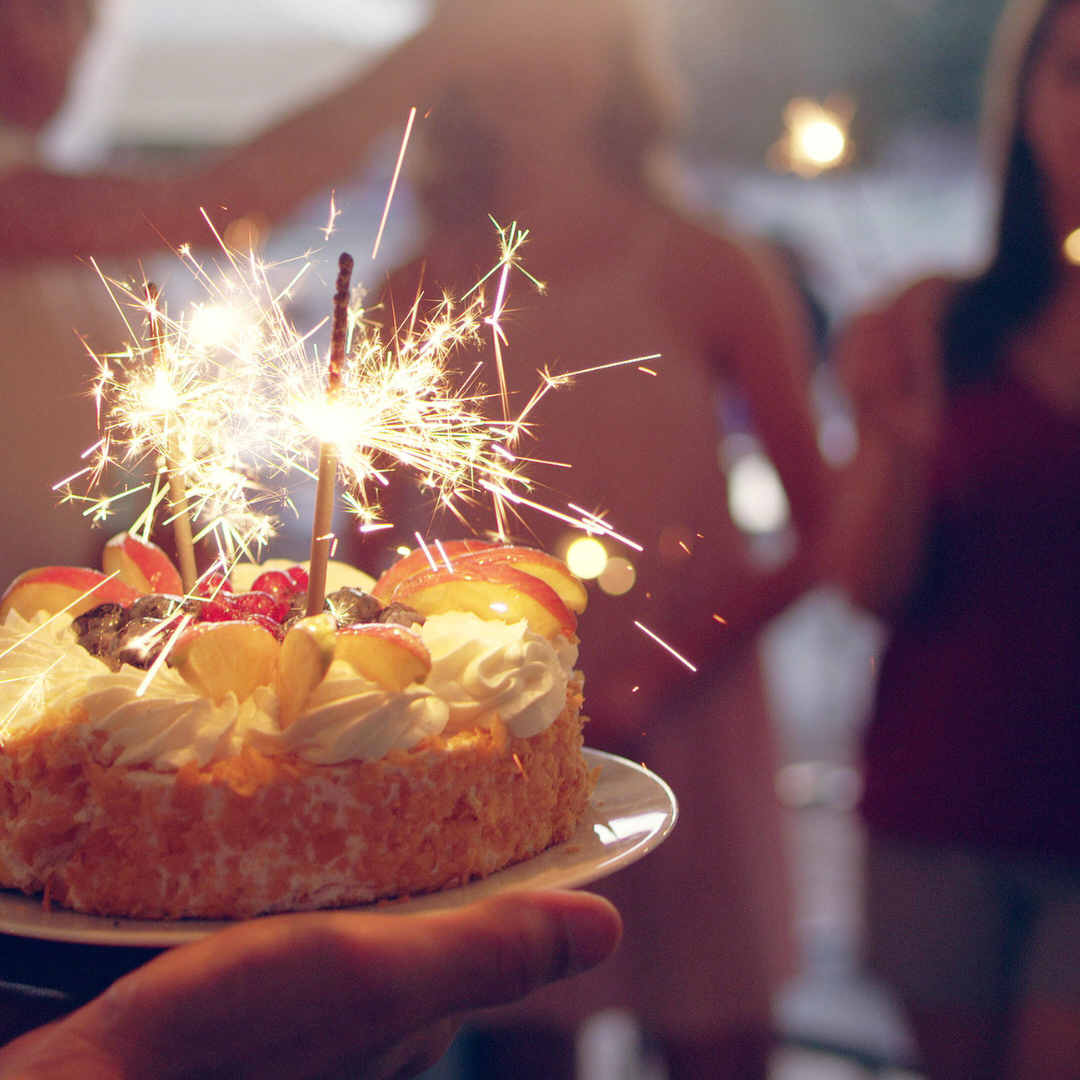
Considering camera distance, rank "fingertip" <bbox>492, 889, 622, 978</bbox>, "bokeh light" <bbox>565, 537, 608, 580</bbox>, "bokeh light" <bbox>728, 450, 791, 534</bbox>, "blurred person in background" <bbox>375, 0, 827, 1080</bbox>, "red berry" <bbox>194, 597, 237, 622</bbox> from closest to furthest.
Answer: "fingertip" <bbox>492, 889, 622, 978</bbox>
"red berry" <bbox>194, 597, 237, 622</bbox>
"bokeh light" <bbox>565, 537, 608, 580</bbox>
"blurred person in background" <bbox>375, 0, 827, 1080</bbox>
"bokeh light" <bbox>728, 450, 791, 534</bbox>

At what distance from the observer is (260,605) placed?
1153 mm

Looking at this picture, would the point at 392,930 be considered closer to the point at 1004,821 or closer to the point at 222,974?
the point at 222,974

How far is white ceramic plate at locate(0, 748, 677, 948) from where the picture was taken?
907 mm

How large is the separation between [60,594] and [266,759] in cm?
46

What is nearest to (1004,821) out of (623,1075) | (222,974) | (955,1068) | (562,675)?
(955,1068)

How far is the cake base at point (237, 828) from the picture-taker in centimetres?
97

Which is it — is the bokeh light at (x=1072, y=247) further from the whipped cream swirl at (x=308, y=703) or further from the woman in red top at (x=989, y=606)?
the whipped cream swirl at (x=308, y=703)

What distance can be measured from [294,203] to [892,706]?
1.69 meters

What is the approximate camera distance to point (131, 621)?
1118 mm

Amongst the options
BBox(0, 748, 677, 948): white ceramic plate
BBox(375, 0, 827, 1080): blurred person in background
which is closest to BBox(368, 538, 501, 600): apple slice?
BBox(0, 748, 677, 948): white ceramic plate

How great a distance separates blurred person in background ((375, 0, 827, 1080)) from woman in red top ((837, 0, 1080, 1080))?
7.9 inches

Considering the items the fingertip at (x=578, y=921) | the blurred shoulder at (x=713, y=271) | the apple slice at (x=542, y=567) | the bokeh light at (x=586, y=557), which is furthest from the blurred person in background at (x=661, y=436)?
the fingertip at (x=578, y=921)

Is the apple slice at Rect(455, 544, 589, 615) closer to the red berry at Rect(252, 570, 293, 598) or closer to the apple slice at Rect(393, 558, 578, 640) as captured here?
the apple slice at Rect(393, 558, 578, 640)

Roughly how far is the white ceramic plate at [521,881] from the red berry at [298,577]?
431 mm
